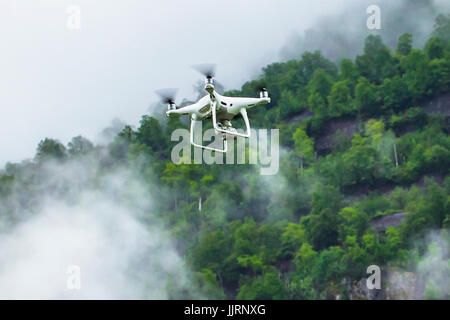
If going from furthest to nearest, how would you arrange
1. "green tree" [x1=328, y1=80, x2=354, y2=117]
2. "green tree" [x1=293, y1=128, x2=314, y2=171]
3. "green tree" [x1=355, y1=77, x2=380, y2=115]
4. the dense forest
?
"green tree" [x1=328, y1=80, x2=354, y2=117] → "green tree" [x1=355, y1=77, x2=380, y2=115] → "green tree" [x1=293, y1=128, x2=314, y2=171] → the dense forest

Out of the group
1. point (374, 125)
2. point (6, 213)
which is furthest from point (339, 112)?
point (6, 213)

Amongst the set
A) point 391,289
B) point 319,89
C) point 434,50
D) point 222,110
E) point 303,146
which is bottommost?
point 391,289

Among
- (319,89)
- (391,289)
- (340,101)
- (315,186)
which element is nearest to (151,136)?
(319,89)

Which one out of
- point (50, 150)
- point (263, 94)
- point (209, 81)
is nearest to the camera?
point (209, 81)

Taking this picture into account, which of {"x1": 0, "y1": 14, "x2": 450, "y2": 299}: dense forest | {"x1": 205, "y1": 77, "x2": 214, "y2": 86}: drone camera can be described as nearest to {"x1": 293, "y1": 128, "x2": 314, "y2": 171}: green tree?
{"x1": 0, "y1": 14, "x2": 450, "y2": 299}: dense forest

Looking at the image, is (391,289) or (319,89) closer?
(391,289)

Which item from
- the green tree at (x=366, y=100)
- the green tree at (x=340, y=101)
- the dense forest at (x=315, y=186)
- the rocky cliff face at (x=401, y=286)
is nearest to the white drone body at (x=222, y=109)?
the dense forest at (x=315, y=186)

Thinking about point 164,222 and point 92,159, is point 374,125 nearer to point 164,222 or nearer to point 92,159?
point 164,222

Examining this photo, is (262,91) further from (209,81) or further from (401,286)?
(401,286)

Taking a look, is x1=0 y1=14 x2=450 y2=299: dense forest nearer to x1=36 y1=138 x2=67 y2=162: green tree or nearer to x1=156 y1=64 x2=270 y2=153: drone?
x1=36 y1=138 x2=67 y2=162: green tree
